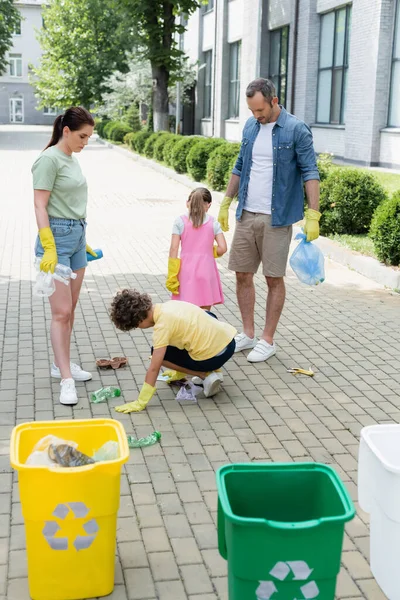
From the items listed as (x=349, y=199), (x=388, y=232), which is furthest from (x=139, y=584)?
(x=349, y=199)

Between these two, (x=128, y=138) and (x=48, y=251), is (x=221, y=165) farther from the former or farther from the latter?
(x=128, y=138)

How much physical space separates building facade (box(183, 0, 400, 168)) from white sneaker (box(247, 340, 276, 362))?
12.3m

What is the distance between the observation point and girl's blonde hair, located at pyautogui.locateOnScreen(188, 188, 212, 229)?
18.7 ft

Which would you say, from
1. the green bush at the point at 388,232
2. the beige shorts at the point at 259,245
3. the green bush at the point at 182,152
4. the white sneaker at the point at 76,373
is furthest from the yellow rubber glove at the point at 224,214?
the green bush at the point at 182,152

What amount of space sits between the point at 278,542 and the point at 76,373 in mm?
3315

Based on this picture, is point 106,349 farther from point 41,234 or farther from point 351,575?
point 351,575

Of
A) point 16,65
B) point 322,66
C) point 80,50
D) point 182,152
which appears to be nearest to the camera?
point 182,152

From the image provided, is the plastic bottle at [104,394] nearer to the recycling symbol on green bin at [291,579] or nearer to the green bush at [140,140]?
the recycling symbol on green bin at [291,579]

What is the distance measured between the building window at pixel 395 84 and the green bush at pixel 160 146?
8419 millimetres

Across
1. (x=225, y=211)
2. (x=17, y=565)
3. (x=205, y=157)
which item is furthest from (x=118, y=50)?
(x=17, y=565)

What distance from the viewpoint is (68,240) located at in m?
5.08

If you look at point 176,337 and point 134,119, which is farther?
point 134,119

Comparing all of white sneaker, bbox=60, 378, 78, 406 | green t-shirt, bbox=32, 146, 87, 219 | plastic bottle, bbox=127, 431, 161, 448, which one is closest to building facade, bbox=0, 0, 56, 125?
green t-shirt, bbox=32, 146, 87, 219

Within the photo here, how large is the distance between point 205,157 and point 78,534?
53.6 ft
